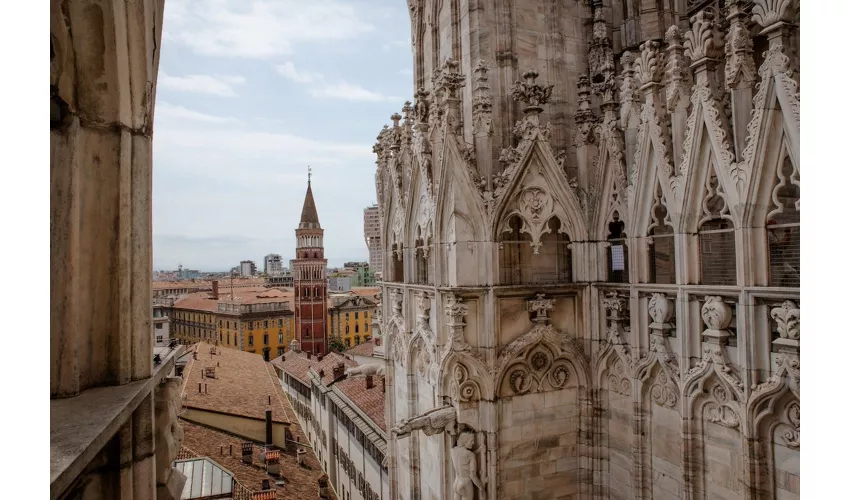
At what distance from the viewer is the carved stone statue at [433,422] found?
7031 mm

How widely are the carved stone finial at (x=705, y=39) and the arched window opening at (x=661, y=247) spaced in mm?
1624

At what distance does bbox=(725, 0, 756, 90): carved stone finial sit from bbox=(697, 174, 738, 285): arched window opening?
1091 millimetres

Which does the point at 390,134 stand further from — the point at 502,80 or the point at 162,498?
the point at 162,498

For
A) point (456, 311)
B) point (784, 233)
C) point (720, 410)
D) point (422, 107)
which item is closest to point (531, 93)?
point (422, 107)

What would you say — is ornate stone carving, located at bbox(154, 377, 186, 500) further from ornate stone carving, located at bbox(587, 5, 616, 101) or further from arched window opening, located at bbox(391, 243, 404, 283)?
ornate stone carving, located at bbox(587, 5, 616, 101)

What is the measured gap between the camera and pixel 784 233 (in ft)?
17.4

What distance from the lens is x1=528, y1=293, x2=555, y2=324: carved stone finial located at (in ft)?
24.8

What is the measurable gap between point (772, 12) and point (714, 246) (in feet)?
8.60

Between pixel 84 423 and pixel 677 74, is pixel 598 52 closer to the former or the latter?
pixel 677 74

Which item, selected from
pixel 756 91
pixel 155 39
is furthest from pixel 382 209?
pixel 155 39

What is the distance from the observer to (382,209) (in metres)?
10.7

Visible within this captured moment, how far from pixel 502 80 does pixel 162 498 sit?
6790mm

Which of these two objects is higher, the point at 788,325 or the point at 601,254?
the point at 601,254

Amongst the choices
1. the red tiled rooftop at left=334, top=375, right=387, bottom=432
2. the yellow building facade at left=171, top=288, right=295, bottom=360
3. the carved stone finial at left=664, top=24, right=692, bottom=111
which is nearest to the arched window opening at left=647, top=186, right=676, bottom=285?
the carved stone finial at left=664, top=24, right=692, bottom=111
